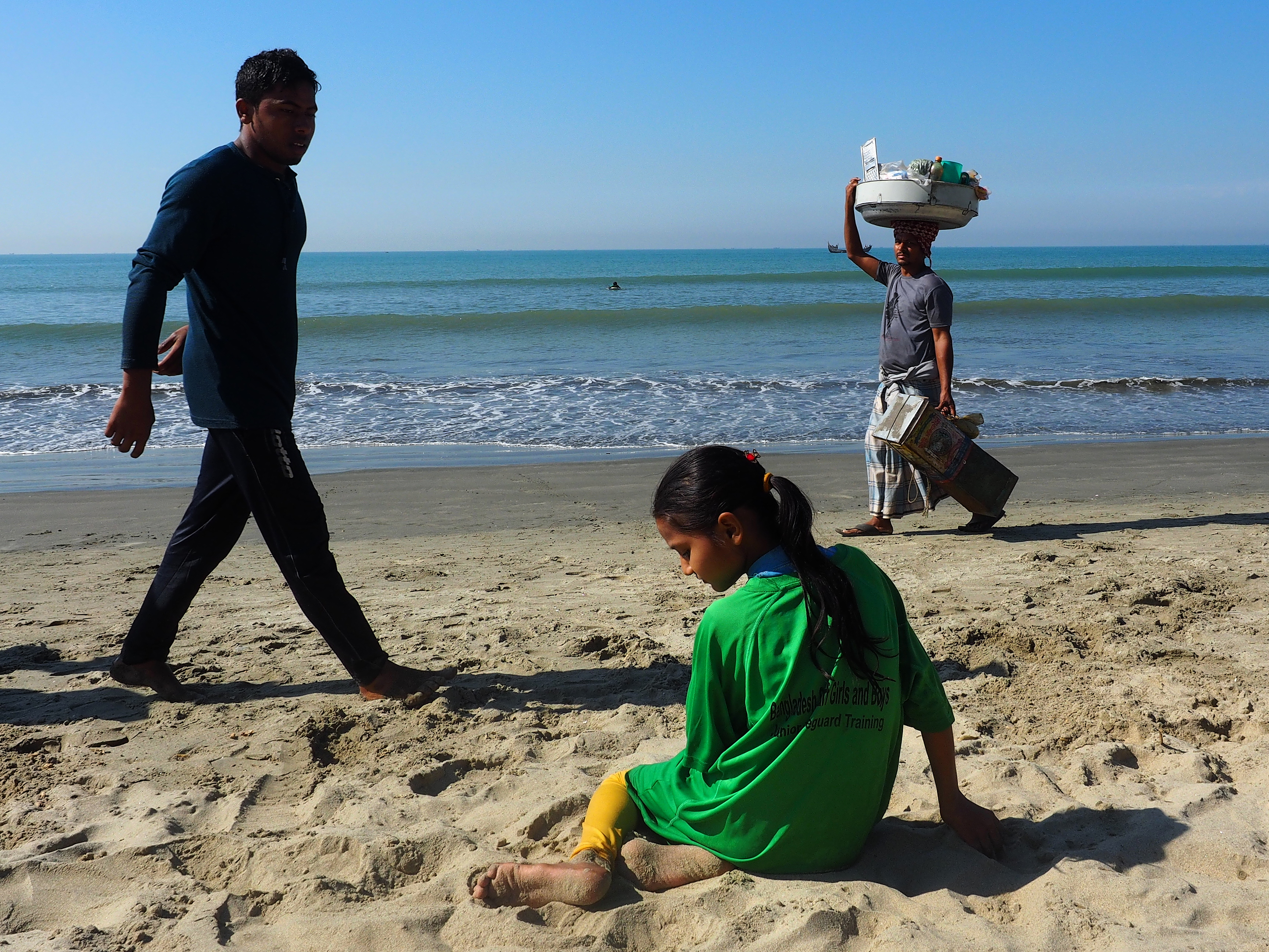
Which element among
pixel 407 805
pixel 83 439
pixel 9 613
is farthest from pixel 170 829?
pixel 83 439

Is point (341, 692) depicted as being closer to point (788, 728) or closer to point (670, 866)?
point (670, 866)

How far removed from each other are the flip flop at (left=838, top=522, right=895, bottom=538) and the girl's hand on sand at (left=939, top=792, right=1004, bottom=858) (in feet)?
10.7

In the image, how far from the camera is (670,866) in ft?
6.83

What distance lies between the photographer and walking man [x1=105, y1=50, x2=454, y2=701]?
275 centimetres

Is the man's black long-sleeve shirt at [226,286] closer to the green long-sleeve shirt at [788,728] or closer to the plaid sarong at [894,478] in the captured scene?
the green long-sleeve shirt at [788,728]

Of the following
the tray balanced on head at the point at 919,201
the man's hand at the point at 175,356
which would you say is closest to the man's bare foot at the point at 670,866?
the man's hand at the point at 175,356

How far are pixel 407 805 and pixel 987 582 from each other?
2845 millimetres

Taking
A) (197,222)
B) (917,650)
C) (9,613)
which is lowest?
(9,613)

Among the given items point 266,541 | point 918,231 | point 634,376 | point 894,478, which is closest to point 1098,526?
point 894,478

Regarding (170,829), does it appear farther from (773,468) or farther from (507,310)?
(507,310)

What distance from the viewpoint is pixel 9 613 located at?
13.8ft

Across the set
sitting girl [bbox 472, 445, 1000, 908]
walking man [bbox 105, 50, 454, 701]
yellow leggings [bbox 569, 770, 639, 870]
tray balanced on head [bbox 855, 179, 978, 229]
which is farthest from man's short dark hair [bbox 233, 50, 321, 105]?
tray balanced on head [bbox 855, 179, 978, 229]

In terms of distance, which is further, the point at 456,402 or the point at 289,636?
the point at 456,402

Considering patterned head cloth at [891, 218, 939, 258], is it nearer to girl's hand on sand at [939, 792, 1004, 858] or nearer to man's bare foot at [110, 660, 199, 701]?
girl's hand on sand at [939, 792, 1004, 858]
